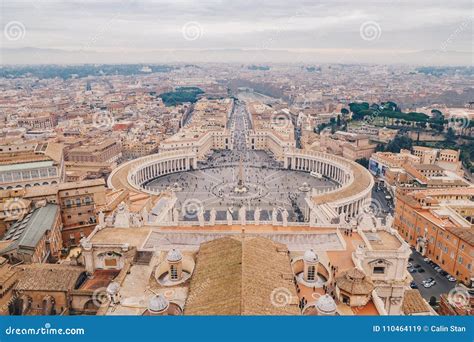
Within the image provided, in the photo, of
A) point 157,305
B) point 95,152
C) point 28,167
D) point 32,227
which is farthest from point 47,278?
point 95,152

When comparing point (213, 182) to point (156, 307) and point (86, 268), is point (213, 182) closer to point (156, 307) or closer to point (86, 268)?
point (86, 268)

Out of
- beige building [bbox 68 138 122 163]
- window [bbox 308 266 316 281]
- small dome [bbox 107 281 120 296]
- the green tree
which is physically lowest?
the green tree

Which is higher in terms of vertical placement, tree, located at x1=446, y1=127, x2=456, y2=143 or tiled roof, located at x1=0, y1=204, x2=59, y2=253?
tiled roof, located at x1=0, y1=204, x2=59, y2=253

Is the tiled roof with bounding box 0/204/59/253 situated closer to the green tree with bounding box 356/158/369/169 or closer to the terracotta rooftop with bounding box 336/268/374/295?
the terracotta rooftop with bounding box 336/268/374/295

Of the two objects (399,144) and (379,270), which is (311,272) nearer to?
(379,270)

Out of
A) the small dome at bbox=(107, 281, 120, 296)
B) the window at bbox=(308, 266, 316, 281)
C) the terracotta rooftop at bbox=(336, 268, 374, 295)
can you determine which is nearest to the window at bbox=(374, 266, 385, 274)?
the terracotta rooftop at bbox=(336, 268, 374, 295)

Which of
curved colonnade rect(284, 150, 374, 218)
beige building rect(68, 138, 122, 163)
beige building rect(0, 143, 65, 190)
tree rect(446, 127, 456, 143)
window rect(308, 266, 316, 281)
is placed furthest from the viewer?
tree rect(446, 127, 456, 143)

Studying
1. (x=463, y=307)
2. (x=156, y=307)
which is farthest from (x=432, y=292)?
(x=156, y=307)

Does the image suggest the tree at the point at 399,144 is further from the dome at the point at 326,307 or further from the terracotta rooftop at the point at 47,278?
the terracotta rooftop at the point at 47,278

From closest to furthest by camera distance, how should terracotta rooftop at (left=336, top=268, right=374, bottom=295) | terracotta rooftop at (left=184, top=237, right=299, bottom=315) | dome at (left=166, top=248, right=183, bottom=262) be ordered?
terracotta rooftop at (left=184, top=237, right=299, bottom=315) → terracotta rooftop at (left=336, top=268, right=374, bottom=295) → dome at (left=166, top=248, right=183, bottom=262)

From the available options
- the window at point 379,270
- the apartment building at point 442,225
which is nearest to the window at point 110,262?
the window at point 379,270

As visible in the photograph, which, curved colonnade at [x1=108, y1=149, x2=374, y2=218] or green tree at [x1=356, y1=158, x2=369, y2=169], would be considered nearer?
curved colonnade at [x1=108, y1=149, x2=374, y2=218]
